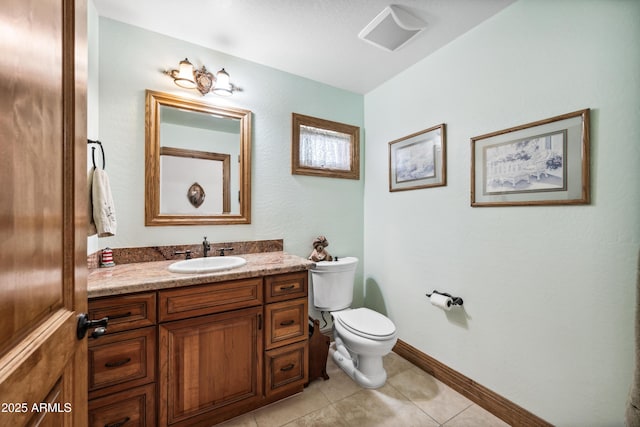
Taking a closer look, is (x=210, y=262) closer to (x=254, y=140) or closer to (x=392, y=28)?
(x=254, y=140)

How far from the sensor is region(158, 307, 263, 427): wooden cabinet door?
1.31m

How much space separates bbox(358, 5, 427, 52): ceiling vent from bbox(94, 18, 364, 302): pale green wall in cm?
75

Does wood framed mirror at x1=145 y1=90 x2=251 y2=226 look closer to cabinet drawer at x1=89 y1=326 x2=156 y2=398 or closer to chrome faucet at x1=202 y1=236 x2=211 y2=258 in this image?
chrome faucet at x1=202 y1=236 x2=211 y2=258

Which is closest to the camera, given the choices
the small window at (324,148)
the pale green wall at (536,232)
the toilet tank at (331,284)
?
the pale green wall at (536,232)

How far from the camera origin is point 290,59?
2.05 metres

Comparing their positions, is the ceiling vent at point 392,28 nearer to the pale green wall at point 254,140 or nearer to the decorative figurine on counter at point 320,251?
the pale green wall at point 254,140

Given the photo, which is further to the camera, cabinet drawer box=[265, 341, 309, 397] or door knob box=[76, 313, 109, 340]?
cabinet drawer box=[265, 341, 309, 397]

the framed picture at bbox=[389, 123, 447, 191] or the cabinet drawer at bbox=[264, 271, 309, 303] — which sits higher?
the framed picture at bbox=[389, 123, 447, 191]

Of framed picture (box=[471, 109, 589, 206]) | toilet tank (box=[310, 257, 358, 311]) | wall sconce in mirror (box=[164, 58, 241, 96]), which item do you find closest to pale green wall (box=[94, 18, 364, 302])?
wall sconce in mirror (box=[164, 58, 241, 96])

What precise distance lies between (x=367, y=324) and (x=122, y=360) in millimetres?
1410

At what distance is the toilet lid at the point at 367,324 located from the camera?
171cm

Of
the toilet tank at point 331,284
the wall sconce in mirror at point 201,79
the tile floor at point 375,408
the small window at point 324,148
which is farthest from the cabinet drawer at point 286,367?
the wall sconce in mirror at point 201,79

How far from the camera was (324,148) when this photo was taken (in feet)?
7.95

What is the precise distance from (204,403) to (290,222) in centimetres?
133
